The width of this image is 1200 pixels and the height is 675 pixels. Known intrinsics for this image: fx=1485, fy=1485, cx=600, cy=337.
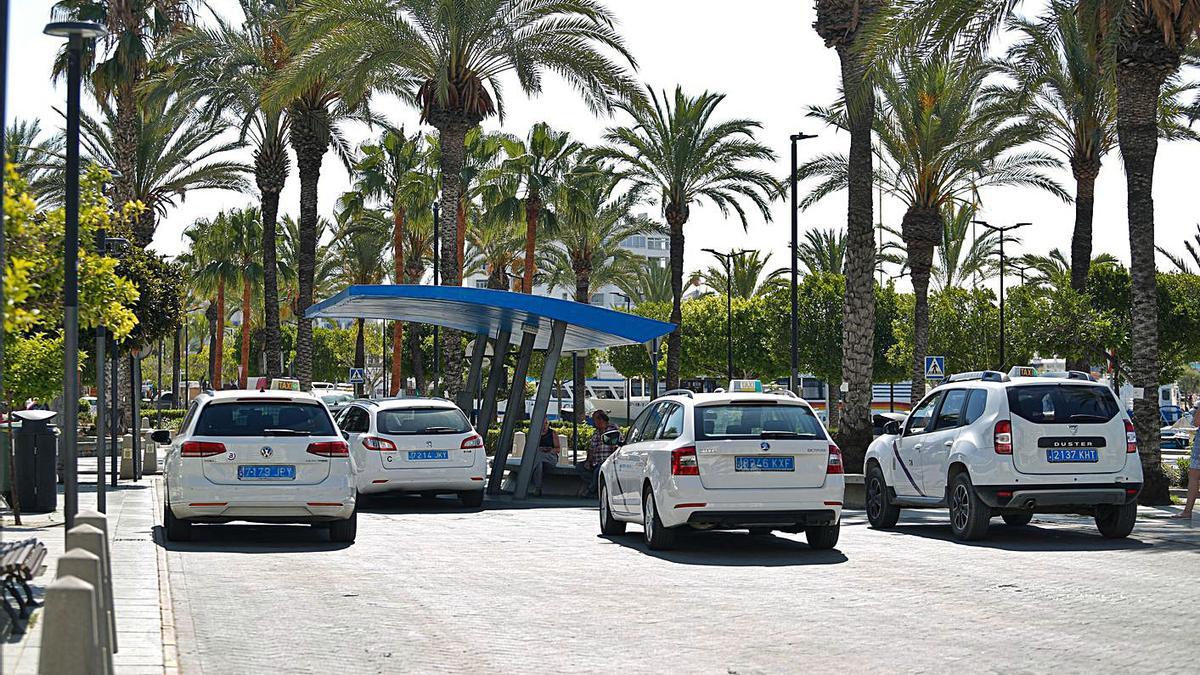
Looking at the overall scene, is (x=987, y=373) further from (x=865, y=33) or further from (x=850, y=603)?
(x=865, y=33)

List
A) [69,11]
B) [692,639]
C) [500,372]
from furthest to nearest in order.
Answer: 1. [69,11]
2. [500,372]
3. [692,639]

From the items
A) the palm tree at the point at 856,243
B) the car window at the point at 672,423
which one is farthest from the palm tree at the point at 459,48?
the car window at the point at 672,423

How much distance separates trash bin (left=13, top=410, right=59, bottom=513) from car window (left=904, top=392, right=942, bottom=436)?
415 inches

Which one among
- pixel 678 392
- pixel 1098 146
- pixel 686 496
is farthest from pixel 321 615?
pixel 1098 146

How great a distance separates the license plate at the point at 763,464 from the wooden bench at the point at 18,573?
6.67 meters

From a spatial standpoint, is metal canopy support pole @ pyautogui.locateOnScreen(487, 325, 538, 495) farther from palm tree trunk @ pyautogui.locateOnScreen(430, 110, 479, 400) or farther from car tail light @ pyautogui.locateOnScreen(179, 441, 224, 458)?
car tail light @ pyautogui.locateOnScreen(179, 441, 224, 458)

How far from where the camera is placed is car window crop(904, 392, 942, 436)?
672 inches

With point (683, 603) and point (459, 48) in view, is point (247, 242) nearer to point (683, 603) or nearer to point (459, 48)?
point (459, 48)

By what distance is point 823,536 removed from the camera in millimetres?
14836

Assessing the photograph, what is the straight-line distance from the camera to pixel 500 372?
26.8 meters

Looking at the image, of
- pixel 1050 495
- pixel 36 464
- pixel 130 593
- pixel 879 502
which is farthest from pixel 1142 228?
pixel 130 593

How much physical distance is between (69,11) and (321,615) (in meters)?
33.4

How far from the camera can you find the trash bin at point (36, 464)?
1862cm

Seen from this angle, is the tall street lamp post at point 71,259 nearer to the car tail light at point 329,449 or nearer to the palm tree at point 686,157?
the car tail light at point 329,449
